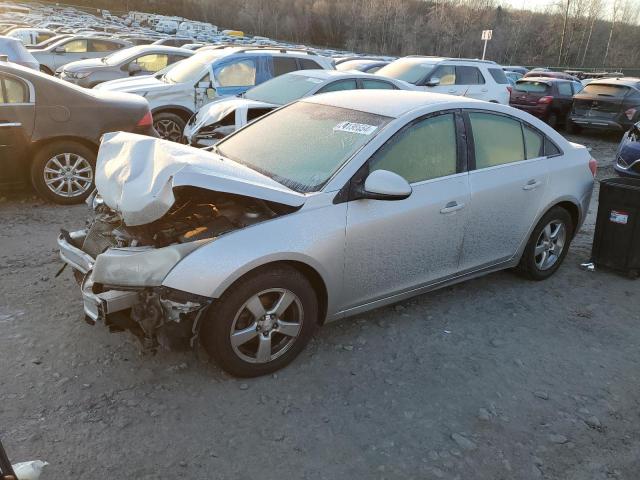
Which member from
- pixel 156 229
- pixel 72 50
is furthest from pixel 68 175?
pixel 72 50

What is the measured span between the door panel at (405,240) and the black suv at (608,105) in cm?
1173

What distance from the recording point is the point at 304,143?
3.83 metres

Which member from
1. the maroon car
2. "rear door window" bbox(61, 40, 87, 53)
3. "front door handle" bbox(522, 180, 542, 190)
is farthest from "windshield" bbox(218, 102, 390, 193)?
"rear door window" bbox(61, 40, 87, 53)

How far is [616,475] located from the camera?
2697mm

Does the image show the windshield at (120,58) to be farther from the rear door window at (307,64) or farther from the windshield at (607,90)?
the windshield at (607,90)

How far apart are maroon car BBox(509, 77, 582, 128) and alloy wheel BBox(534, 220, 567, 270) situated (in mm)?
11332

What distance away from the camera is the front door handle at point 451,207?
3.83 meters

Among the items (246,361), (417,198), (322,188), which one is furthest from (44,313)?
(417,198)

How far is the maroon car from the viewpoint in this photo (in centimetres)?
1516

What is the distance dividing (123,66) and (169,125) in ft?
14.5

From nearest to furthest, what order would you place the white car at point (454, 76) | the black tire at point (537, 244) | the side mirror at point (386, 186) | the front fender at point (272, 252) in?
1. the front fender at point (272, 252)
2. the side mirror at point (386, 186)
3. the black tire at point (537, 244)
4. the white car at point (454, 76)

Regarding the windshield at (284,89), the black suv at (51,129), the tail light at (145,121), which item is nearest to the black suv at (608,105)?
the windshield at (284,89)

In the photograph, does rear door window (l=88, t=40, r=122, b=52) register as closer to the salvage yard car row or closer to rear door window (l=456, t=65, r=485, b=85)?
rear door window (l=456, t=65, r=485, b=85)

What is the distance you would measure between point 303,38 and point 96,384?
277 ft
